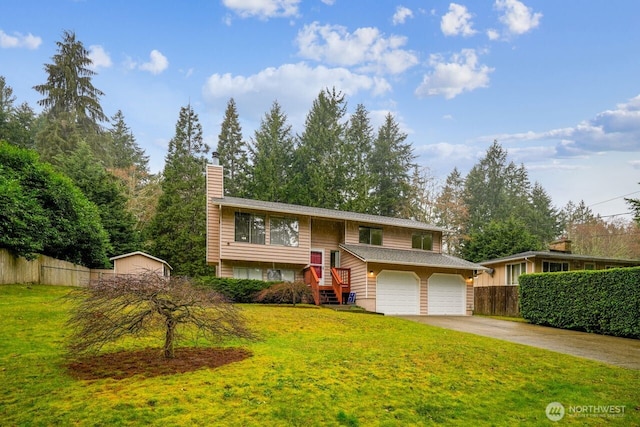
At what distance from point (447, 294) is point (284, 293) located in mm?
8913

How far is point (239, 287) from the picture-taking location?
1722 cm

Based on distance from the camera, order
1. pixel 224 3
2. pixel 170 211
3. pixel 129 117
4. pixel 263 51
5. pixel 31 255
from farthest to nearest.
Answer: pixel 129 117 → pixel 170 211 → pixel 263 51 → pixel 224 3 → pixel 31 255

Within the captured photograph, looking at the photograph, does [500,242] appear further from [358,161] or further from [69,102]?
[69,102]

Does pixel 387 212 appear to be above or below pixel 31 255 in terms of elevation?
above

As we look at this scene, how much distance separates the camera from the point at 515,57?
20.2 meters

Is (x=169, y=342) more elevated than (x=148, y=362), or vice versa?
(x=169, y=342)

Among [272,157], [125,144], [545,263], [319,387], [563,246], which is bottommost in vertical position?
[319,387]

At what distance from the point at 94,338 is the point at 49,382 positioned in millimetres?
874

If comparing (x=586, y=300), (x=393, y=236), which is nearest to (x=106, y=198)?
(x=393, y=236)

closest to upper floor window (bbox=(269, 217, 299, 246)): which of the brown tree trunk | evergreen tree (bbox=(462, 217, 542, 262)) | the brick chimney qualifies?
the brown tree trunk

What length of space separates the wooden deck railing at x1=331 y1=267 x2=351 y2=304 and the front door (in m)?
1.18

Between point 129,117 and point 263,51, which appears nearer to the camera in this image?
point 263,51

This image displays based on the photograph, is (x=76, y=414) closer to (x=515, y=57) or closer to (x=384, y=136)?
(x=515, y=57)

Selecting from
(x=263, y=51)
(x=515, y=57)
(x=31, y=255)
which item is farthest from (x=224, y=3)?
(x=515, y=57)
